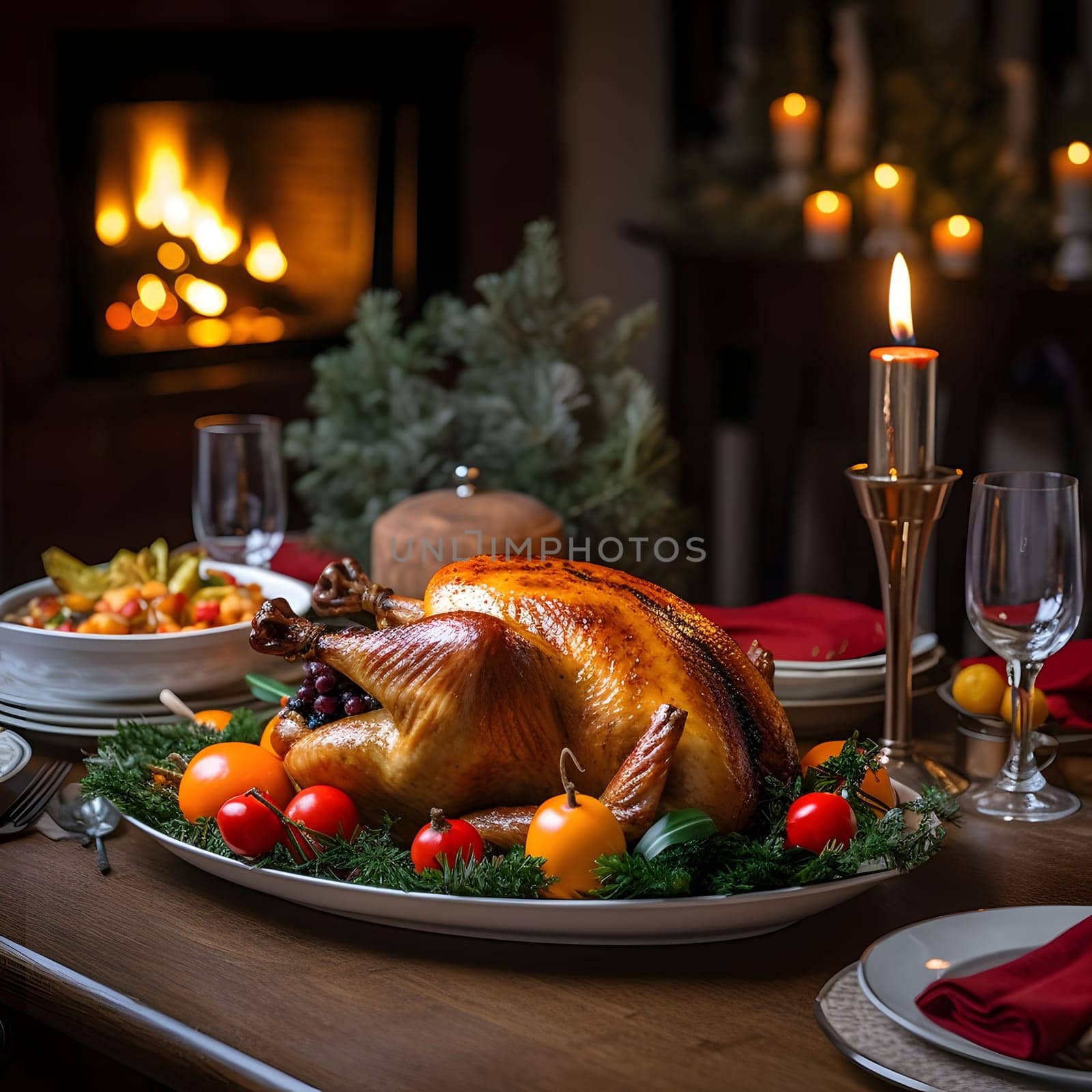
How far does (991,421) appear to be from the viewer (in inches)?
144

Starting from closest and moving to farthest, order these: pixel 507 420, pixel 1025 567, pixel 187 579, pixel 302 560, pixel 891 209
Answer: pixel 1025 567, pixel 187 579, pixel 302 560, pixel 507 420, pixel 891 209

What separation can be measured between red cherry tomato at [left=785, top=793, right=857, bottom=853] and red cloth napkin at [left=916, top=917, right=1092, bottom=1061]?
153 mm

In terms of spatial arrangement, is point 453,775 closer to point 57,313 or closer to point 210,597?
point 210,597

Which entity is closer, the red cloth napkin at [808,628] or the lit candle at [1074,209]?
the red cloth napkin at [808,628]

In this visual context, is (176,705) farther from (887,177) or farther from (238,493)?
(887,177)

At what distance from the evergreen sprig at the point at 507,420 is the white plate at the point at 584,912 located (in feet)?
4.01

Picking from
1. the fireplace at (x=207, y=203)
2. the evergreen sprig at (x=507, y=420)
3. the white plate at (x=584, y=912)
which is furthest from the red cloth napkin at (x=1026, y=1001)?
the fireplace at (x=207, y=203)

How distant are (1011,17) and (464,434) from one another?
2.21 m

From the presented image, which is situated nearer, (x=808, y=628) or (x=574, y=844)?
(x=574, y=844)

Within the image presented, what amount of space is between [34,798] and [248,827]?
0.31 m

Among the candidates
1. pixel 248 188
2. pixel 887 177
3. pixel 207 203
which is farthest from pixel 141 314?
pixel 887 177

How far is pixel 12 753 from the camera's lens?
4.16 ft

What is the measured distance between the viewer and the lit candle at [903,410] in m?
1.18

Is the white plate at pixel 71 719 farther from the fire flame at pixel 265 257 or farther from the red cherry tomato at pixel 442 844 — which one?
the fire flame at pixel 265 257
